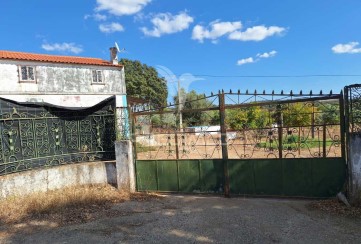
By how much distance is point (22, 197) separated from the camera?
7406mm

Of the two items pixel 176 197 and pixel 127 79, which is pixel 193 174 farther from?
pixel 127 79

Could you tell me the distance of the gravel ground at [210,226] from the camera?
498 cm

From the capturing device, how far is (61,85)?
2183cm

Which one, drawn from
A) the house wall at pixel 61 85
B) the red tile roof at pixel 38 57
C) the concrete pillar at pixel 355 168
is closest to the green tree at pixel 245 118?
the concrete pillar at pixel 355 168

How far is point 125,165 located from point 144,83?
34.2 m

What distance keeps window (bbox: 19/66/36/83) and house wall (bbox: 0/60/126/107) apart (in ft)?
0.78

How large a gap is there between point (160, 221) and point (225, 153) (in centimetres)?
243

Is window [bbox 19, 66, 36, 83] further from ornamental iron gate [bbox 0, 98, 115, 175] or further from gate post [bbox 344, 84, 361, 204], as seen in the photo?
gate post [bbox 344, 84, 361, 204]

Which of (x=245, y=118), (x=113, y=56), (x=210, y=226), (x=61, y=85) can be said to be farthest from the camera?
(x=113, y=56)

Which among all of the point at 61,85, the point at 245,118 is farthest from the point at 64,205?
the point at 61,85

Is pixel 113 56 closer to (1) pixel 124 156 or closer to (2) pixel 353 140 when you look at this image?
(1) pixel 124 156

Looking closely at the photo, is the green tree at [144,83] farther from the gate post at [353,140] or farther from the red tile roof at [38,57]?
the gate post at [353,140]

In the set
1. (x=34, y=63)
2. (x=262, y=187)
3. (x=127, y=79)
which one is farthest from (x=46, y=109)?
(x=127, y=79)

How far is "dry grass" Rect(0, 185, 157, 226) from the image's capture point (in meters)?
6.36
